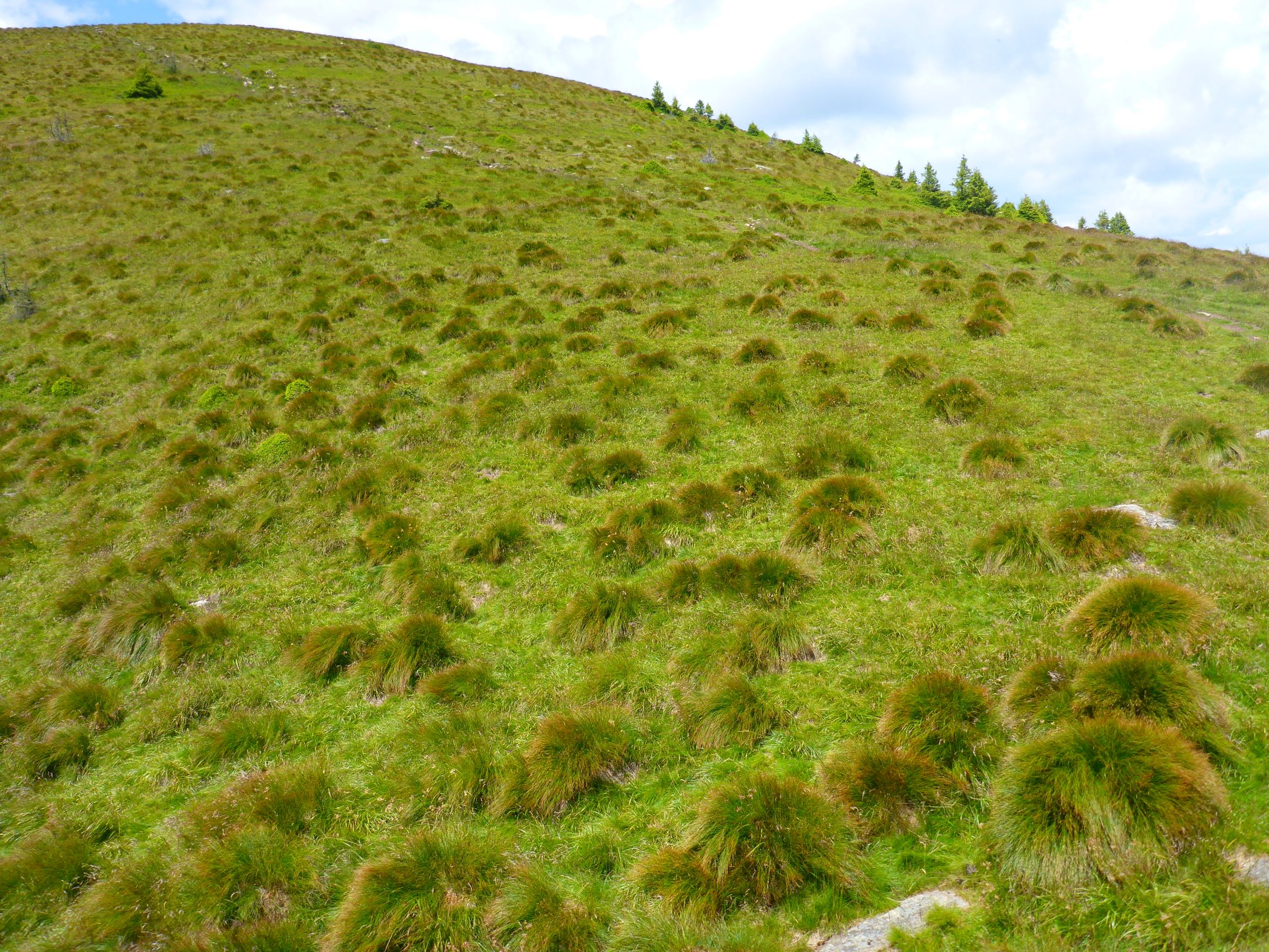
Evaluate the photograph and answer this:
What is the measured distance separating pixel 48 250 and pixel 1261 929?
39.5 meters

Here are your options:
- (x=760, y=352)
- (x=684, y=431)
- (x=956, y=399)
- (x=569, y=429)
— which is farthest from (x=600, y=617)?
(x=760, y=352)

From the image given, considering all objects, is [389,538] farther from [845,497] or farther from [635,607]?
[845,497]

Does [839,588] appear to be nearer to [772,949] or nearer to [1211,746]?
[1211,746]

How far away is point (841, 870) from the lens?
4941mm

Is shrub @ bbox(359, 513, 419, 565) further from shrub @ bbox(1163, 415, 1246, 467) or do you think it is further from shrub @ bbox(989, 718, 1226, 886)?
shrub @ bbox(1163, 415, 1246, 467)

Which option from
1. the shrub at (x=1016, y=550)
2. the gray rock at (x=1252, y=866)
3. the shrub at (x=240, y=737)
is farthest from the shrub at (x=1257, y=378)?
the shrub at (x=240, y=737)

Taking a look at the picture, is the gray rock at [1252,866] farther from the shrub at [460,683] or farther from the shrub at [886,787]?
the shrub at [460,683]

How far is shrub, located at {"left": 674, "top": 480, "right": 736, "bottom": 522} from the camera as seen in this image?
1018 centimetres

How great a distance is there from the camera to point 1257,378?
12.9m

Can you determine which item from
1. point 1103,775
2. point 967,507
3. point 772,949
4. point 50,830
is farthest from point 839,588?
point 50,830

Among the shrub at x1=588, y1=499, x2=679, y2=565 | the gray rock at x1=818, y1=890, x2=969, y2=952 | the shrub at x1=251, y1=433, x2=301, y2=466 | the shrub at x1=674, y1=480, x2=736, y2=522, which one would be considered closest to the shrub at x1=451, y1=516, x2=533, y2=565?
the shrub at x1=588, y1=499, x2=679, y2=565

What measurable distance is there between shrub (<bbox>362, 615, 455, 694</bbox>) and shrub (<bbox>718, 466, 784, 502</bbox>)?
5216 millimetres

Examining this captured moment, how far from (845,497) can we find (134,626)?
448 inches

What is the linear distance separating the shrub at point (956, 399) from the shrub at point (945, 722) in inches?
291
